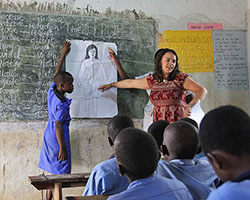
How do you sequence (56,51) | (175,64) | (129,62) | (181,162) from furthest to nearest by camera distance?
(129,62)
(56,51)
(175,64)
(181,162)

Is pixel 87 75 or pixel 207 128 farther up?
pixel 87 75

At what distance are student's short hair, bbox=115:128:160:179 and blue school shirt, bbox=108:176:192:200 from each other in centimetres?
4

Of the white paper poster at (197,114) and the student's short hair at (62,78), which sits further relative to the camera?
the white paper poster at (197,114)

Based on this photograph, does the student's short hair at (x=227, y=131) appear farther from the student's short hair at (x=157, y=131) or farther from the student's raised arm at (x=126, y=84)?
the student's raised arm at (x=126, y=84)

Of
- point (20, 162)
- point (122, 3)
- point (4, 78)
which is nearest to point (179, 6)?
point (122, 3)

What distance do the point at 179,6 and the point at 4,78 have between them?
7.87ft

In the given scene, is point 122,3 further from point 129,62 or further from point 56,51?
point 56,51

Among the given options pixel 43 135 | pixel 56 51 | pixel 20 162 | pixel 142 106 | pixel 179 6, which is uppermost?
pixel 179 6

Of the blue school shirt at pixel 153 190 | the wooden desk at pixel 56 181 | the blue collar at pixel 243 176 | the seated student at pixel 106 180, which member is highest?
the blue collar at pixel 243 176

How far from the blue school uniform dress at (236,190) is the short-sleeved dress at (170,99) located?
2.74m

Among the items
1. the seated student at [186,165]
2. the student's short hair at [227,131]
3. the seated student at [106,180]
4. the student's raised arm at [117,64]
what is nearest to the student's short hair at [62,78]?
the student's raised arm at [117,64]

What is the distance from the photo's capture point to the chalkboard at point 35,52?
152 inches

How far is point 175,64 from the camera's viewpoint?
3.72 meters

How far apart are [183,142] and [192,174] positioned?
158mm
